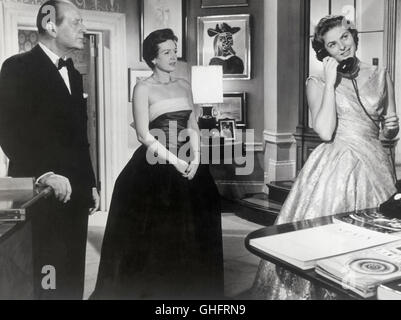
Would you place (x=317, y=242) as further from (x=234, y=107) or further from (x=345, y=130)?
(x=234, y=107)

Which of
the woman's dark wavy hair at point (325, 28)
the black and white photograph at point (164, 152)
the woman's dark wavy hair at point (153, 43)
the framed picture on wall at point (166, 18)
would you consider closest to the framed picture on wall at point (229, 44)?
the black and white photograph at point (164, 152)

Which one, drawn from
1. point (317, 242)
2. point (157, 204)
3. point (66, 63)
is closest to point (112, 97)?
point (66, 63)

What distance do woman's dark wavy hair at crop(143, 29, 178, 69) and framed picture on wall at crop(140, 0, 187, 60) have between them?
15 millimetres

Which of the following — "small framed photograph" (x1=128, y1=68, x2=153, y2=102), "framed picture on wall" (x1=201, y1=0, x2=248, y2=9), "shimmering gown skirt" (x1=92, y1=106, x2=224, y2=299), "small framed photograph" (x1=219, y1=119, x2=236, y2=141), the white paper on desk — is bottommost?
"shimmering gown skirt" (x1=92, y1=106, x2=224, y2=299)

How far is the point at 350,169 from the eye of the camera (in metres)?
1.83

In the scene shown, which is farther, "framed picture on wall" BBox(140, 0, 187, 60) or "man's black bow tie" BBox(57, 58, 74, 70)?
"framed picture on wall" BBox(140, 0, 187, 60)

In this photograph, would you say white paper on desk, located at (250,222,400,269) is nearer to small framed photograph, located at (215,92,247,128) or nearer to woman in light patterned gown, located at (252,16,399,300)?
woman in light patterned gown, located at (252,16,399,300)

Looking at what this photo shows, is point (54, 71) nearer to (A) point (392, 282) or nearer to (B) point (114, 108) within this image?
(B) point (114, 108)

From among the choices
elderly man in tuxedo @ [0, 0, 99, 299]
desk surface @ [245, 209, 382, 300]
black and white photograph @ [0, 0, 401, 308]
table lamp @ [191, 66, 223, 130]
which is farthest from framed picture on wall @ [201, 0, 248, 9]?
desk surface @ [245, 209, 382, 300]

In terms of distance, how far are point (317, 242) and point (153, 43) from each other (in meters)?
1.02

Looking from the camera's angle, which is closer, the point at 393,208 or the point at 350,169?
the point at 393,208

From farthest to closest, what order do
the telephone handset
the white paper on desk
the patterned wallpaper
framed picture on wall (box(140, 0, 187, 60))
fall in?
1. framed picture on wall (box(140, 0, 187, 60))
2. the patterned wallpaper
3. the telephone handset
4. the white paper on desk

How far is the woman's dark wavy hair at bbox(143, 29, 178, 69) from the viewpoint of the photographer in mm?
1807

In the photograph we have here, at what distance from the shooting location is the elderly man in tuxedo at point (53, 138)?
152cm
